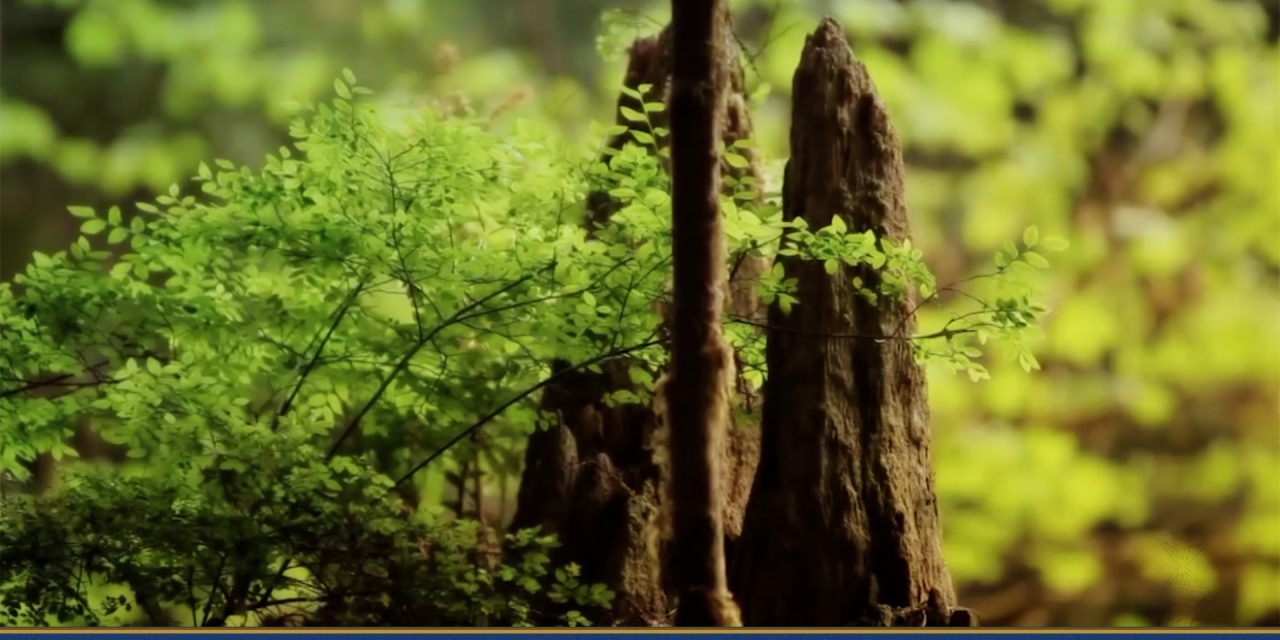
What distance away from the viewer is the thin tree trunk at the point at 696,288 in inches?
56.6

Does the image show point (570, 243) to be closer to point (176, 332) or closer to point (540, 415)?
point (540, 415)

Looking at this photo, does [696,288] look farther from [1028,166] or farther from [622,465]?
[1028,166]

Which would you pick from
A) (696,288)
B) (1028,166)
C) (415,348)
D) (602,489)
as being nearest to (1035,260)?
(696,288)

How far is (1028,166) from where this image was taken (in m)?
3.50

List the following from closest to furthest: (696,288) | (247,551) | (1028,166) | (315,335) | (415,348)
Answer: (696,288) → (247,551) → (415,348) → (315,335) → (1028,166)

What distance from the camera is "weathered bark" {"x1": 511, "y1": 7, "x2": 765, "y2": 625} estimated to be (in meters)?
2.30

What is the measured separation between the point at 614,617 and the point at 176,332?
1036 millimetres

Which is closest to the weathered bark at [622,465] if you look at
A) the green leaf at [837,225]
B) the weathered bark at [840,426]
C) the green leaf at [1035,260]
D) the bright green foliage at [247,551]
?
the bright green foliage at [247,551]

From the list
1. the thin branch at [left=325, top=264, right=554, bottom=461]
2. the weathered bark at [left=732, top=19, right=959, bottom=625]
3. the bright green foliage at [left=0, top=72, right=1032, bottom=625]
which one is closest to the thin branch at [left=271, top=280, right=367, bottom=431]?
the bright green foliage at [left=0, top=72, right=1032, bottom=625]

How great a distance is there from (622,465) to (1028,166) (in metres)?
1.79

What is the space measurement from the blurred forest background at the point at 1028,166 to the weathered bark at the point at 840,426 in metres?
1.05

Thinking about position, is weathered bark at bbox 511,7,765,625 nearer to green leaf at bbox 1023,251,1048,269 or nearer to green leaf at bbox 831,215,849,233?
green leaf at bbox 831,215,849,233

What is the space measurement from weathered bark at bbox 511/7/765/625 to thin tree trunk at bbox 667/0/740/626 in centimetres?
73

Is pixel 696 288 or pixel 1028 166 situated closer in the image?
pixel 696 288
